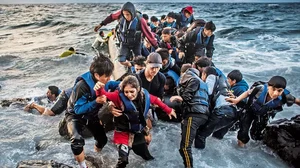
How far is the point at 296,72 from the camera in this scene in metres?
10.7

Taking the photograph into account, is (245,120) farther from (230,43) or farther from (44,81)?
(230,43)

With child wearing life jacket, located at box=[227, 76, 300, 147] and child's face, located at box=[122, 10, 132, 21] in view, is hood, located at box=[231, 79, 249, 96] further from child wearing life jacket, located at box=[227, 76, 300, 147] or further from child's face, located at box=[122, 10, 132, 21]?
child's face, located at box=[122, 10, 132, 21]

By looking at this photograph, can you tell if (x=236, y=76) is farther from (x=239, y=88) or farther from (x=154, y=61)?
(x=154, y=61)

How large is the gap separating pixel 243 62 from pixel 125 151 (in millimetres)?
10404

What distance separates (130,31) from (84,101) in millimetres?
3018

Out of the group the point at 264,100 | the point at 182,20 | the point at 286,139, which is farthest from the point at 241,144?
the point at 182,20

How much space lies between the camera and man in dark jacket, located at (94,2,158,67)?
6.18 meters

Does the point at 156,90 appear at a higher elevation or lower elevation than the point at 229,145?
higher

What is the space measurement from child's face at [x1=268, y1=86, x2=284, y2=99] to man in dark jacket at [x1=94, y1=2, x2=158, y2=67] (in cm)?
300

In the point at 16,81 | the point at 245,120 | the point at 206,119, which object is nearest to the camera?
the point at 206,119

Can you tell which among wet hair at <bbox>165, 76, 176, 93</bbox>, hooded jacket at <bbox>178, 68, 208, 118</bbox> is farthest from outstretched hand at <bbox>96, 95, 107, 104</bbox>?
wet hair at <bbox>165, 76, 176, 93</bbox>

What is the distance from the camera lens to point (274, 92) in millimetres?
4242

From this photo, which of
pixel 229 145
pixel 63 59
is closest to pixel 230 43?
pixel 63 59

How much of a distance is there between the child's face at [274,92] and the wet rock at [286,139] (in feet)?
3.11
